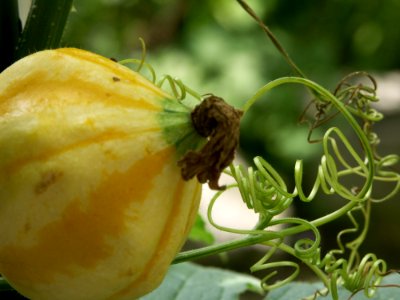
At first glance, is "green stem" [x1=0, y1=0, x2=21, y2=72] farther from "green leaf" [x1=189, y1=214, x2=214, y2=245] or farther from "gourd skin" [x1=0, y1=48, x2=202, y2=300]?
"green leaf" [x1=189, y1=214, x2=214, y2=245]

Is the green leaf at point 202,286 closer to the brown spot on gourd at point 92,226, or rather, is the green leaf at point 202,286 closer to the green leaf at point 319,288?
the green leaf at point 319,288

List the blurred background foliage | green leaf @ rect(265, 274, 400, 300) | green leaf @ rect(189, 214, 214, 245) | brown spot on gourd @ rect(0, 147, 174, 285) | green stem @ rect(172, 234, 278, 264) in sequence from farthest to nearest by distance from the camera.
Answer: the blurred background foliage < green leaf @ rect(189, 214, 214, 245) < green leaf @ rect(265, 274, 400, 300) < green stem @ rect(172, 234, 278, 264) < brown spot on gourd @ rect(0, 147, 174, 285)

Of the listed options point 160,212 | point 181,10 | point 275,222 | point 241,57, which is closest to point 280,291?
point 275,222

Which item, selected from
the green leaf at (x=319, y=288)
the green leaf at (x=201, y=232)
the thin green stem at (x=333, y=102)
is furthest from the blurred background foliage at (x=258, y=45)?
the thin green stem at (x=333, y=102)

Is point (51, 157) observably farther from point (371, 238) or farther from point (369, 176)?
point (371, 238)

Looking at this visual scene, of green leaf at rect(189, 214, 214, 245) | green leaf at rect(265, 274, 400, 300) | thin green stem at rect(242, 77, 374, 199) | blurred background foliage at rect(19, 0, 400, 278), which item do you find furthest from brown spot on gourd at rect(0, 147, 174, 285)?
blurred background foliage at rect(19, 0, 400, 278)

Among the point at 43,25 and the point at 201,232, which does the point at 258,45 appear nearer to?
the point at 201,232
